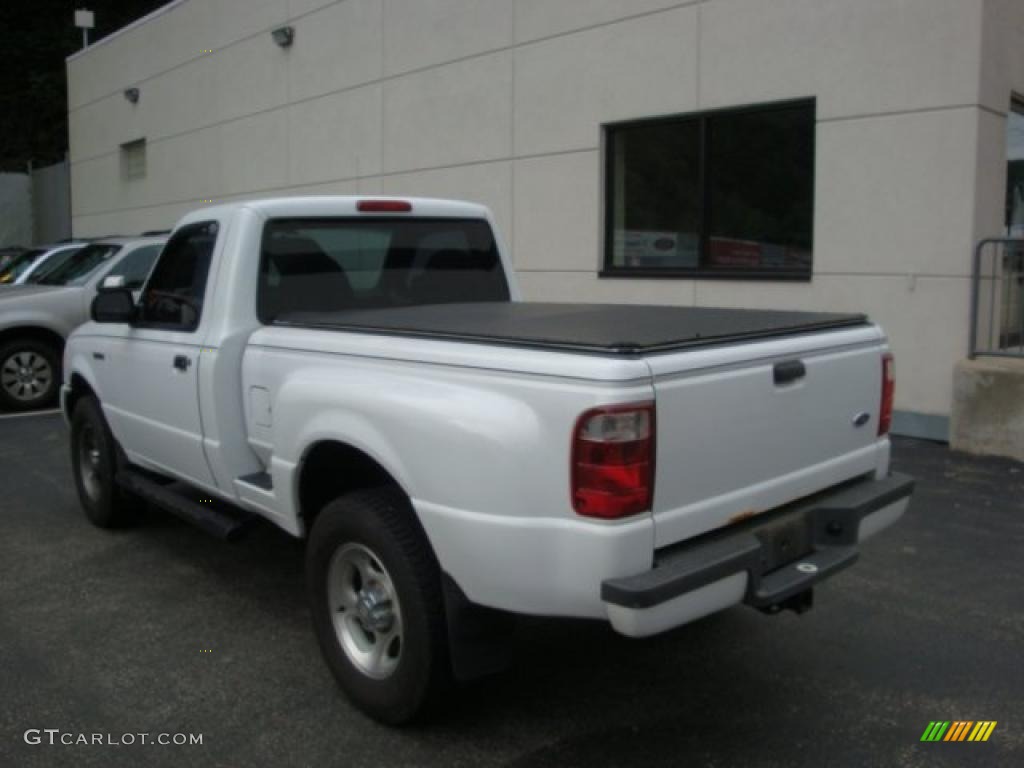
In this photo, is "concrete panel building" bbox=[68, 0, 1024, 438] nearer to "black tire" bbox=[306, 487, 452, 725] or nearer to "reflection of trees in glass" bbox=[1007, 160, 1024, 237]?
"reflection of trees in glass" bbox=[1007, 160, 1024, 237]

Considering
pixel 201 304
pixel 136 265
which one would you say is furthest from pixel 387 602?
pixel 136 265

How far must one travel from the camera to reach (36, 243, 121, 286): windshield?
36.1 ft

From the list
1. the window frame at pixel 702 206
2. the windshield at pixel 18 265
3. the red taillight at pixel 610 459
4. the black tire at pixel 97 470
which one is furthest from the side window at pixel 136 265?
the red taillight at pixel 610 459

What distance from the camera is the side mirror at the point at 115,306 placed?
16.9 feet

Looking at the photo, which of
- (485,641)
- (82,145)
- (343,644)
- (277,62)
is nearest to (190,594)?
(343,644)

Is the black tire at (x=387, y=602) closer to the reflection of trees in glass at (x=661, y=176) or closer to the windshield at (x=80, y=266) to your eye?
the reflection of trees in glass at (x=661, y=176)

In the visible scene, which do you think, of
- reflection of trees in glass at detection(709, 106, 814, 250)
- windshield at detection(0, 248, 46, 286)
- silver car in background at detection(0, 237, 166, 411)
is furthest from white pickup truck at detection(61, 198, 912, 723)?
windshield at detection(0, 248, 46, 286)

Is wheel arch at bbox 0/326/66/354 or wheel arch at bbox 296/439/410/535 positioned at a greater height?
wheel arch at bbox 0/326/66/354

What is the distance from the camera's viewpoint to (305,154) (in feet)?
48.7

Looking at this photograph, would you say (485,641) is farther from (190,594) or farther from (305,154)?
(305,154)

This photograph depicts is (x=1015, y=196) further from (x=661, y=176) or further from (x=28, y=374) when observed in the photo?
(x=28, y=374)

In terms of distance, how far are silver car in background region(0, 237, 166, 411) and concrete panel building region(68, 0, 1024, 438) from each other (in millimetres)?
3741

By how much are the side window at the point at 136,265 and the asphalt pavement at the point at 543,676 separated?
17.7 feet

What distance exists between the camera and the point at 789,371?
11.1ft
